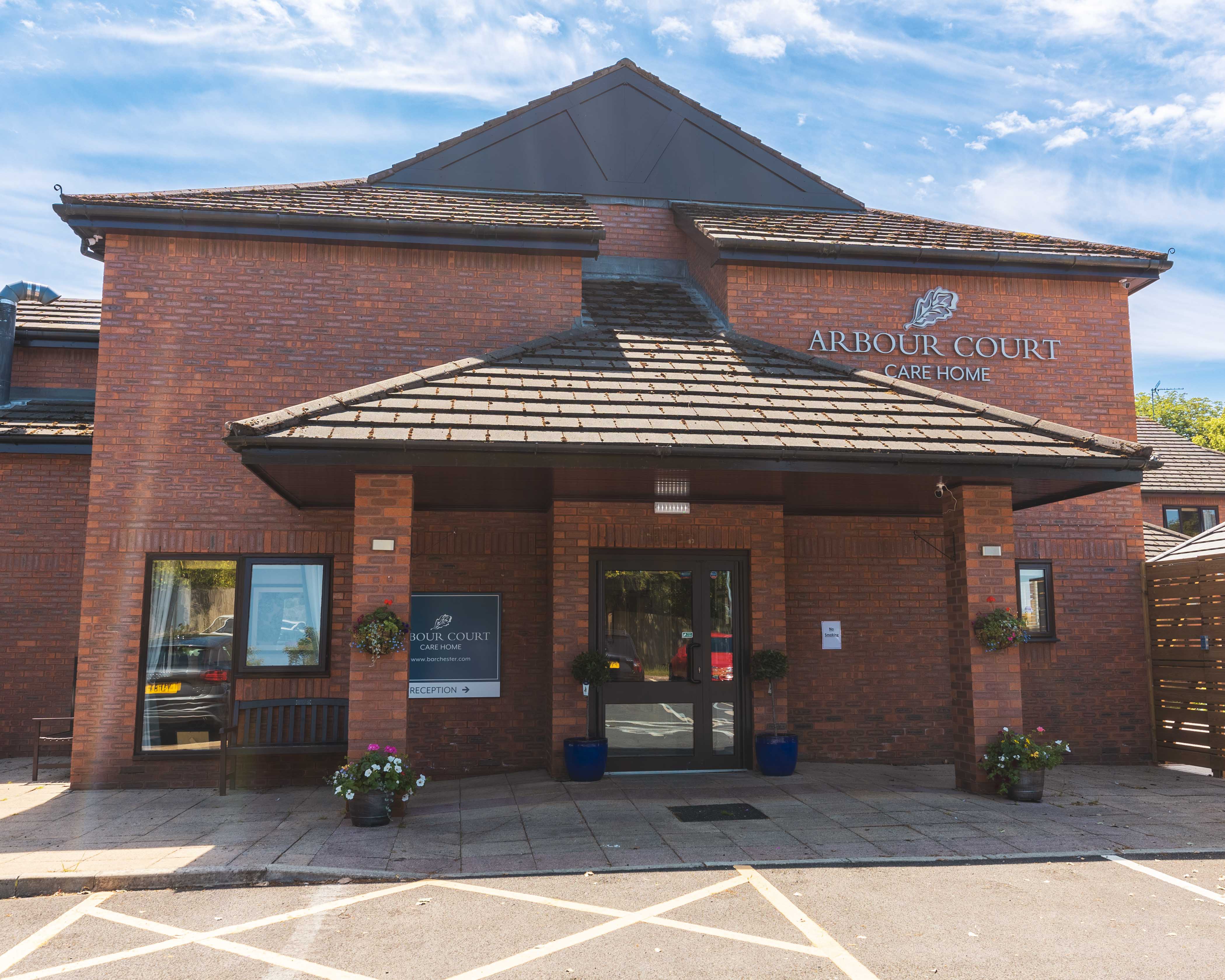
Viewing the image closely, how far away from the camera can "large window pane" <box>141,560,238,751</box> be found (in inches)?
379

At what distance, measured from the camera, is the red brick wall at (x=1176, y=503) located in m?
22.6

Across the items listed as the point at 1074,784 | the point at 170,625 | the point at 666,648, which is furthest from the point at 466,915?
the point at 1074,784

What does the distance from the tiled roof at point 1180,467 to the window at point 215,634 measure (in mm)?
20035

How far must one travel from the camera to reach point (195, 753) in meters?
9.59

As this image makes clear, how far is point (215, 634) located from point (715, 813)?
18.8 ft

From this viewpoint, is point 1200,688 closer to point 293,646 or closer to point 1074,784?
point 1074,784

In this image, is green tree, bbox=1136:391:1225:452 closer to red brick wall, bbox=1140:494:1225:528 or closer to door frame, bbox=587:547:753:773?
red brick wall, bbox=1140:494:1225:528

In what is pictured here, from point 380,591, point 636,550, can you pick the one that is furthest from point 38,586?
point 636,550

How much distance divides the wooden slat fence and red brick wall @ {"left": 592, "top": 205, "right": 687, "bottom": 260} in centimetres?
771

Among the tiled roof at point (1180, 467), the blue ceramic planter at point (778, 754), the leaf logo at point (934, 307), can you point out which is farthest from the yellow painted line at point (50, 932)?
the tiled roof at point (1180, 467)

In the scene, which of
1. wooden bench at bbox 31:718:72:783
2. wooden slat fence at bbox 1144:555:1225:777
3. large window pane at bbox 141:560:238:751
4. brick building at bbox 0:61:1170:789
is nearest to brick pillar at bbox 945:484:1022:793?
brick building at bbox 0:61:1170:789

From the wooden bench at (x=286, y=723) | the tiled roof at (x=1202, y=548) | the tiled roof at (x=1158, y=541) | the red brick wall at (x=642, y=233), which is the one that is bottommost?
the wooden bench at (x=286, y=723)

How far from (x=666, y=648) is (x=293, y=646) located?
4.15 meters

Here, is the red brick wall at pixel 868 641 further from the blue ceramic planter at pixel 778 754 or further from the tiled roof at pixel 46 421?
the tiled roof at pixel 46 421
